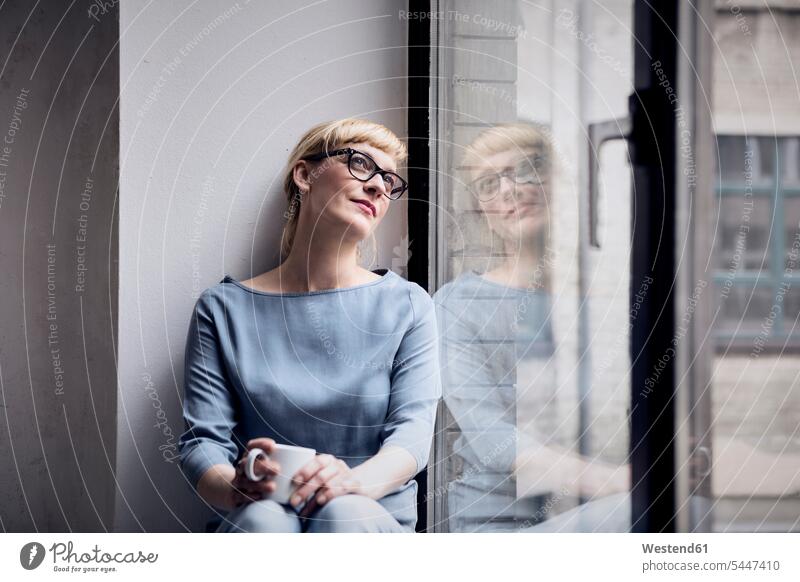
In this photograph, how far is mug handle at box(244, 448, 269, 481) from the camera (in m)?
0.52

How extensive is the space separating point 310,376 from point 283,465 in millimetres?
85

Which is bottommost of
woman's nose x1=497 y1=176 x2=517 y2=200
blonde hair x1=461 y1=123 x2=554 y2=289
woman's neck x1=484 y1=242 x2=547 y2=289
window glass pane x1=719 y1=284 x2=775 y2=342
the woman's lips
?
window glass pane x1=719 y1=284 x2=775 y2=342

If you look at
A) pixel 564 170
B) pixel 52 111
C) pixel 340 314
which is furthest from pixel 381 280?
pixel 52 111

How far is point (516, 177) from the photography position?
585mm

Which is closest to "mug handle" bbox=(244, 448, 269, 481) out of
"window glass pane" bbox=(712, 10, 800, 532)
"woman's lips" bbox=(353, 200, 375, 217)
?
"woman's lips" bbox=(353, 200, 375, 217)

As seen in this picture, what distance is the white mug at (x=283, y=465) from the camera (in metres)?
0.52

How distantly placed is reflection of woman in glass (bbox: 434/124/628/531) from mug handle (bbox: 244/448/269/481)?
19 centimetres

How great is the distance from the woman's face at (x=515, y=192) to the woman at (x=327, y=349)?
3.0 inches

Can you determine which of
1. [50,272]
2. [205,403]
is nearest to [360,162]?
[205,403]

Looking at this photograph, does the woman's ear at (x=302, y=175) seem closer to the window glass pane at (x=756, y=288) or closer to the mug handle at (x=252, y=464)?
the mug handle at (x=252, y=464)

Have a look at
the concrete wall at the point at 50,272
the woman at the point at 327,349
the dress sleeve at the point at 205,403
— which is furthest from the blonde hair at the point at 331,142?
the concrete wall at the point at 50,272

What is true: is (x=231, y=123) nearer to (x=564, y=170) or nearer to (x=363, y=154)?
(x=363, y=154)

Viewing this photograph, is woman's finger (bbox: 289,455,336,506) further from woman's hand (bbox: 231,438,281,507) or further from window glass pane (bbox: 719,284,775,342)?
window glass pane (bbox: 719,284,775,342)

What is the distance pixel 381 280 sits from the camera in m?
0.61
